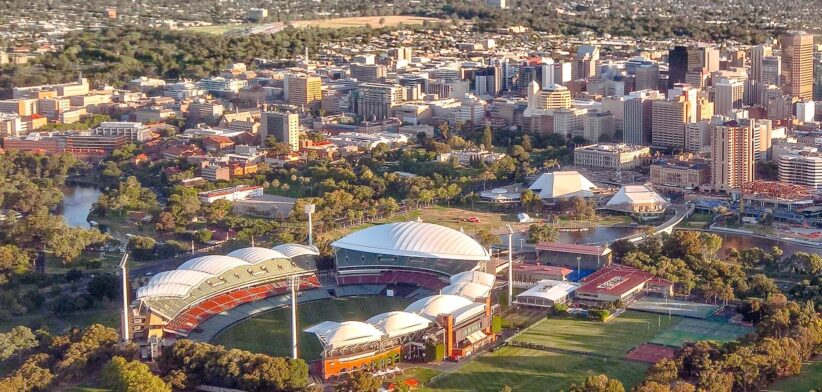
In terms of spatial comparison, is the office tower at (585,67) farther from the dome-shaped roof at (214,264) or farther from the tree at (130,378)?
the tree at (130,378)

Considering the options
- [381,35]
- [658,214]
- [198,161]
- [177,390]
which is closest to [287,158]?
[198,161]

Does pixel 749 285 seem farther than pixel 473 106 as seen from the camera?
No

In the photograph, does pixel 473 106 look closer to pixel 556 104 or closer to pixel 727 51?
pixel 556 104

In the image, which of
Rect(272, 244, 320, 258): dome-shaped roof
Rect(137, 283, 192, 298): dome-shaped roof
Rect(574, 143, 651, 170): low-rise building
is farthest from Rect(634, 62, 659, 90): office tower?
Rect(137, 283, 192, 298): dome-shaped roof

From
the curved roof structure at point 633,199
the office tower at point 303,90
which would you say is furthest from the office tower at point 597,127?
the office tower at point 303,90

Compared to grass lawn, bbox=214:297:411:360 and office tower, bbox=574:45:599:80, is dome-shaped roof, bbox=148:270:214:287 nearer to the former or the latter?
grass lawn, bbox=214:297:411:360

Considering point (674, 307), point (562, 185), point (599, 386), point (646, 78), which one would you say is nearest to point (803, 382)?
point (599, 386)
